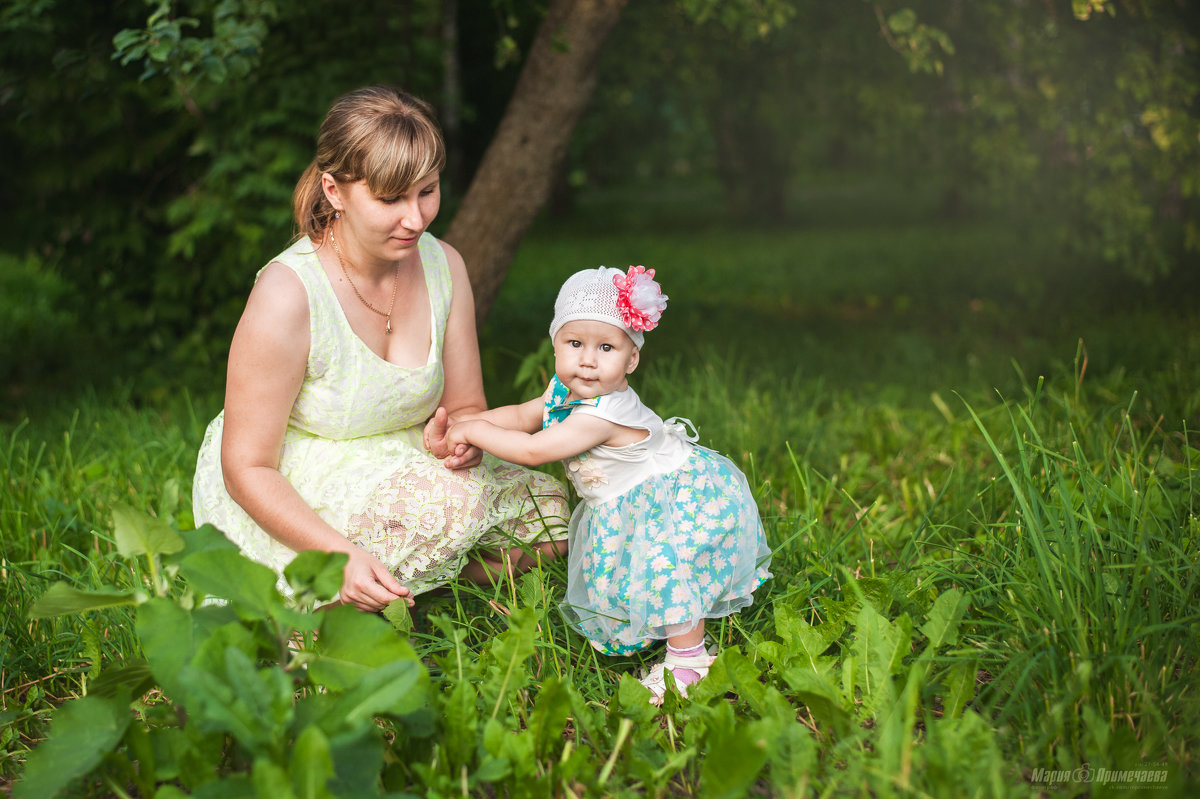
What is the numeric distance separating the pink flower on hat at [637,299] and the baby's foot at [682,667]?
2.34ft

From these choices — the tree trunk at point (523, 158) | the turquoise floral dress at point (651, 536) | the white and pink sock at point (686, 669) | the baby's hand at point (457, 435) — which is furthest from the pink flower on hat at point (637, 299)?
the tree trunk at point (523, 158)

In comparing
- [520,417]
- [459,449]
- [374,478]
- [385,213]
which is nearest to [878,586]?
[520,417]

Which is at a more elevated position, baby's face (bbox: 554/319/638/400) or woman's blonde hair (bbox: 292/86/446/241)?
woman's blonde hair (bbox: 292/86/446/241)

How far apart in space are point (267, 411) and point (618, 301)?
2.83 feet

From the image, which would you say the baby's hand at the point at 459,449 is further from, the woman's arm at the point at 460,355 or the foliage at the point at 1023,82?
the foliage at the point at 1023,82

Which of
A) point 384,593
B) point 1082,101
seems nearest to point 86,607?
point 384,593

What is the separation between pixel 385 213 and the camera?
2217 mm

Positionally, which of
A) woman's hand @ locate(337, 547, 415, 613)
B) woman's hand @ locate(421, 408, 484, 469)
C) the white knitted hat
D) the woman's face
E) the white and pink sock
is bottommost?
the white and pink sock

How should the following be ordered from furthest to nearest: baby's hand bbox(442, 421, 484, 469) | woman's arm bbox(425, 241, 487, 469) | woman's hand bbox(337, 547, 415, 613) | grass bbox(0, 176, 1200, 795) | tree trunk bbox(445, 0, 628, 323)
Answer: tree trunk bbox(445, 0, 628, 323)
woman's arm bbox(425, 241, 487, 469)
baby's hand bbox(442, 421, 484, 469)
woman's hand bbox(337, 547, 415, 613)
grass bbox(0, 176, 1200, 795)

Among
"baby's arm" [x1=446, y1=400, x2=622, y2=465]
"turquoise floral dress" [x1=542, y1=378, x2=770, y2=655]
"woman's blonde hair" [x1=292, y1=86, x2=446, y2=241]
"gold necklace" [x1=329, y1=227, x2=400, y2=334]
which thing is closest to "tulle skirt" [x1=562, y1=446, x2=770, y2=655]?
"turquoise floral dress" [x1=542, y1=378, x2=770, y2=655]

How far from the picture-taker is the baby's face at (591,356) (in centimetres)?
204

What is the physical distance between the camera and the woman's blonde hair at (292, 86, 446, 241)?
2168mm

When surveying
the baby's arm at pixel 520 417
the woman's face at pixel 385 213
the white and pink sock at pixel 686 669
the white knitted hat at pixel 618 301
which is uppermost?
the woman's face at pixel 385 213

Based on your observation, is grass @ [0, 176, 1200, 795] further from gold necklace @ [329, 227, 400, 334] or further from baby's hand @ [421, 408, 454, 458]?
gold necklace @ [329, 227, 400, 334]
